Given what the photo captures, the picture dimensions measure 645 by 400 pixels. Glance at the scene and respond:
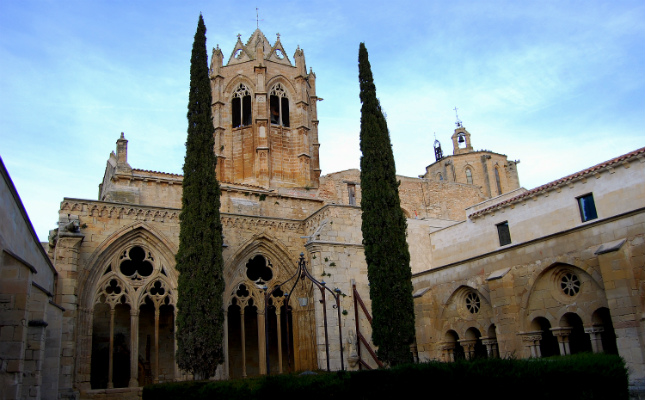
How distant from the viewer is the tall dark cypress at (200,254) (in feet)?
42.7

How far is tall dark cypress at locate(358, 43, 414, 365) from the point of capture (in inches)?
508

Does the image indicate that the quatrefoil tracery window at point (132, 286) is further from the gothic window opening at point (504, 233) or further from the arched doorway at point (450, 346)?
the gothic window opening at point (504, 233)

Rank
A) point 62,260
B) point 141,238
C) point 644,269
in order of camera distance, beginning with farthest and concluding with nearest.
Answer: point 141,238 → point 62,260 → point 644,269

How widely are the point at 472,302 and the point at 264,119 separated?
1437 cm

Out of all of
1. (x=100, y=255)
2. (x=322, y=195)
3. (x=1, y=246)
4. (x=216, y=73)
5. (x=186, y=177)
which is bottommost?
(x=1, y=246)

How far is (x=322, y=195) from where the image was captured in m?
29.0

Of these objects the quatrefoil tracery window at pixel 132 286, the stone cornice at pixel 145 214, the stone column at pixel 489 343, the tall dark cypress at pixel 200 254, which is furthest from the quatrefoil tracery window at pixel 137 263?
the stone column at pixel 489 343

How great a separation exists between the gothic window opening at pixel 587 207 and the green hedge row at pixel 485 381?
10.3 meters

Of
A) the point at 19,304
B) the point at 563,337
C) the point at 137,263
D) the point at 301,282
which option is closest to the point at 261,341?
the point at 301,282

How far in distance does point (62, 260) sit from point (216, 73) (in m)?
16.4

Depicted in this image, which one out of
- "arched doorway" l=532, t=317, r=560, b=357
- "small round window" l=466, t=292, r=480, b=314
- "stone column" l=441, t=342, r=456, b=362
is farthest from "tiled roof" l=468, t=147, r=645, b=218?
"stone column" l=441, t=342, r=456, b=362

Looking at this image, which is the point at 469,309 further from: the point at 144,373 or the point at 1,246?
the point at 1,246

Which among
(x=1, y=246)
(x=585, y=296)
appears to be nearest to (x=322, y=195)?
A: (x=585, y=296)

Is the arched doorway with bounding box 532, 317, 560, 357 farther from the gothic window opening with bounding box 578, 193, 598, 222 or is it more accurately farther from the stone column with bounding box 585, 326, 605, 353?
the gothic window opening with bounding box 578, 193, 598, 222
